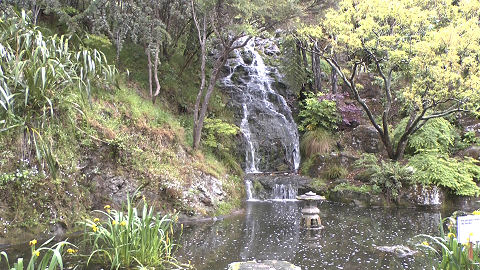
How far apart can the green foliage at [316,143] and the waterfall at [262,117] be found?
1.66 ft

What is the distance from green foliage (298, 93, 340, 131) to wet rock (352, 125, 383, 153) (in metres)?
0.93

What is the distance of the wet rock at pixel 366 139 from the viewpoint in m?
13.7

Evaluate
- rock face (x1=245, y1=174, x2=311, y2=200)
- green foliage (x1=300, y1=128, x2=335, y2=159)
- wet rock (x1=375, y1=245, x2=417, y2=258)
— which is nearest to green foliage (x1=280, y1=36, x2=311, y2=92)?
green foliage (x1=300, y1=128, x2=335, y2=159)

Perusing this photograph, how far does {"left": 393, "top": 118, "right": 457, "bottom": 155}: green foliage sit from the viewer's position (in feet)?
40.2

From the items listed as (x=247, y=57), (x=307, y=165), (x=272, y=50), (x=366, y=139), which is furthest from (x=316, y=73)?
(x=307, y=165)

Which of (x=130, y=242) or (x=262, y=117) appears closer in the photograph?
(x=130, y=242)

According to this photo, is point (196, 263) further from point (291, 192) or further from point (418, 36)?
point (418, 36)

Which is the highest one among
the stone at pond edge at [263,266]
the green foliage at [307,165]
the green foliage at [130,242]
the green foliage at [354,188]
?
the green foliage at [307,165]

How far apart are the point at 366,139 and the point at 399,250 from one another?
28.4ft

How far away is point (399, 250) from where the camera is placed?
5.76 m

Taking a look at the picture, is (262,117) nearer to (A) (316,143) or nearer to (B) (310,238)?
(A) (316,143)

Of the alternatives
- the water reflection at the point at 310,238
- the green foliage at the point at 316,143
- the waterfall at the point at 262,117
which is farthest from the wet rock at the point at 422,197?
the waterfall at the point at 262,117

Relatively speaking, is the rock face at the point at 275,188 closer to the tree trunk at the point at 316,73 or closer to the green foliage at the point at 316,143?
the green foliage at the point at 316,143

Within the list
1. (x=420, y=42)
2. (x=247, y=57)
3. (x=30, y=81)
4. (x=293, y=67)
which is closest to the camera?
(x=30, y=81)
